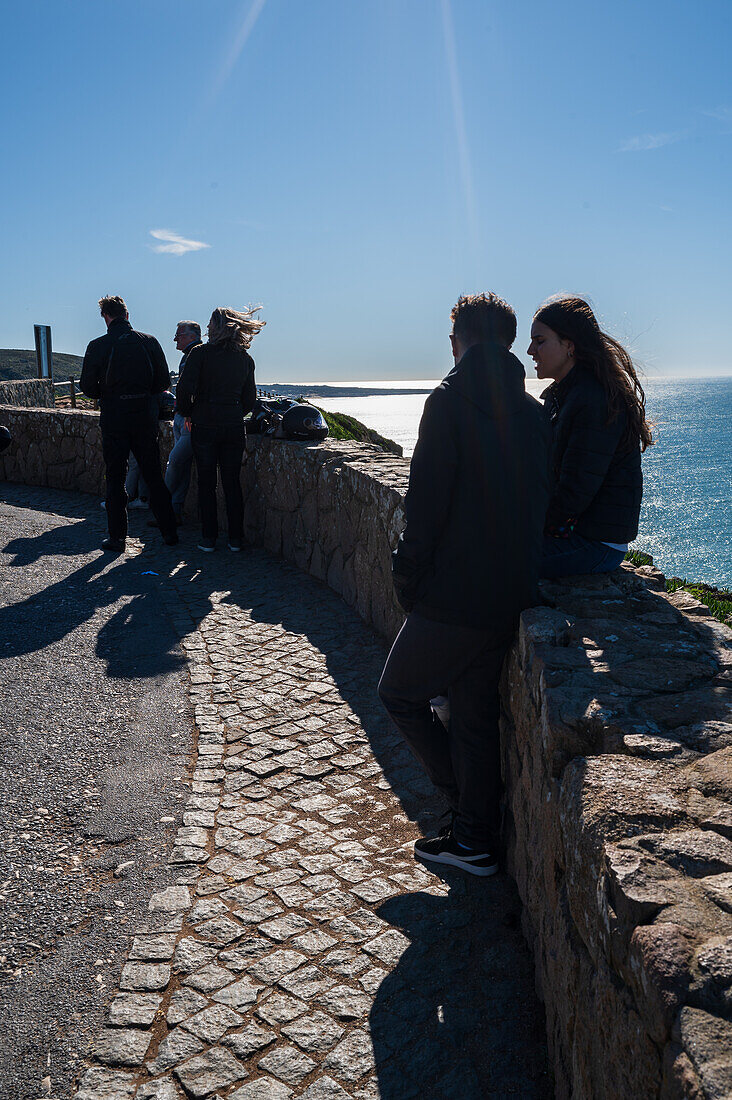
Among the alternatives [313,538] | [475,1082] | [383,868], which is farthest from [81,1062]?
[313,538]

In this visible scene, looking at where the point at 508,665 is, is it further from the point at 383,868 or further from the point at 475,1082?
the point at 475,1082

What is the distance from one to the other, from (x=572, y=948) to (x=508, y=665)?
1308 mm

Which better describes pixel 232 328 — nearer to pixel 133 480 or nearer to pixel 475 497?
pixel 133 480

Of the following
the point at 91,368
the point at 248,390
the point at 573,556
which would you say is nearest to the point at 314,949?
the point at 573,556

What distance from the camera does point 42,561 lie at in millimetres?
7758

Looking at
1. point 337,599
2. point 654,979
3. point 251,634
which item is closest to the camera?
point 654,979

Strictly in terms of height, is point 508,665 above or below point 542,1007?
above

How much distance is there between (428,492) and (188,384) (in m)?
5.15

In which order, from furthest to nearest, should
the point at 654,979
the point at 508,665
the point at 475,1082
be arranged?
the point at 508,665 < the point at 475,1082 < the point at 654,979

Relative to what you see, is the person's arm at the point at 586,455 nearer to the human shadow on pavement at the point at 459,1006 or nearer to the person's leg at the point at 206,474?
the human shadow on pavement at the point at 459,1006

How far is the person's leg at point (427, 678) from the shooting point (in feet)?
10.3

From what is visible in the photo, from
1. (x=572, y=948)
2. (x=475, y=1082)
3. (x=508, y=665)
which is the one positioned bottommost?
(x=475, y=1082)

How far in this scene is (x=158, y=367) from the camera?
8008mm

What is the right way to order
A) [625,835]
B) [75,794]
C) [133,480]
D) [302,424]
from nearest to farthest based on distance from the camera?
[625,835] < [75,794] < [302,424] < [133,480]
